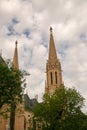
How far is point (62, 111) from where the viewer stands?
50.2 metres

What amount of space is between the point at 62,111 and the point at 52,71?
42.7m

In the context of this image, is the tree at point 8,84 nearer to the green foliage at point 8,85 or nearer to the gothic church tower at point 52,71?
the green foliage at point 8,85

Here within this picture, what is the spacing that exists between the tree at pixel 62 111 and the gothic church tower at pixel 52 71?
117 feet

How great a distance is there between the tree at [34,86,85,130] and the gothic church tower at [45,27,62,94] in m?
35.6

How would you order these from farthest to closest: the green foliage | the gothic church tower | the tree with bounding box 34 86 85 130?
the gothic church tower → the tree with bounding box 34 86 85 130 → the green foliage

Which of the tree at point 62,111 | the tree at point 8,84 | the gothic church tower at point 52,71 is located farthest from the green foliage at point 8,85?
the gothic church tower at point 52,71

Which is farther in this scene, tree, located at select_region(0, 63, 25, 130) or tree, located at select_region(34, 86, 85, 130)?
tree, located at select_region(34, 86, 85, 130)

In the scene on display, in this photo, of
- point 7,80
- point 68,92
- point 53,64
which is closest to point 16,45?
point 53,64

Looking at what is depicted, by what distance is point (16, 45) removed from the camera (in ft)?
264

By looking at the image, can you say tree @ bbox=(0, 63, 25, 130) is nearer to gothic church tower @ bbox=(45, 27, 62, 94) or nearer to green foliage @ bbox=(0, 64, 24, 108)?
green foliage @ bbox=(0, 64, 24, 108)

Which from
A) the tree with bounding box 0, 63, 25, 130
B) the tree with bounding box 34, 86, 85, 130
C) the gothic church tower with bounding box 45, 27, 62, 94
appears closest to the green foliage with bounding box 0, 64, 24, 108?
the tree with bounding box 0, 63, 25, 130

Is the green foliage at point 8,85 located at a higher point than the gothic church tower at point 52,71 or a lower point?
lower

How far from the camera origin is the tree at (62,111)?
49188mm

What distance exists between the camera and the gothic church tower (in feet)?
293
